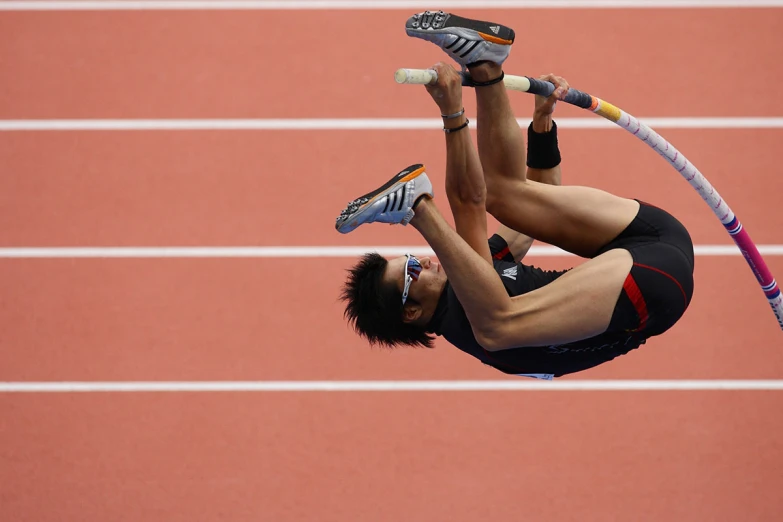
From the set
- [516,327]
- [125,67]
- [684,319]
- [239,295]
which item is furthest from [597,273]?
[125,67]

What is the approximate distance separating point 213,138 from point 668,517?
8.80ft

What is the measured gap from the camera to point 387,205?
7.96 ft

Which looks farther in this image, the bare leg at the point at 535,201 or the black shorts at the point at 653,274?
the bare leg at the point at 535,201

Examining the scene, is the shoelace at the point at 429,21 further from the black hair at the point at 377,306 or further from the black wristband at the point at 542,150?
the black hair at the point at 377,306

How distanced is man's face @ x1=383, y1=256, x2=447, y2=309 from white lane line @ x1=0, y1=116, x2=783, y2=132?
1855 millimetres

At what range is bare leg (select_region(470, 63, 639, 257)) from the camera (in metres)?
2.79

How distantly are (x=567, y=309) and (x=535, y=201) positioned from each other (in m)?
0.38

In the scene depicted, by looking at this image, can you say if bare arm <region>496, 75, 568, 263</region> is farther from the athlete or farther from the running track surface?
the running track surface

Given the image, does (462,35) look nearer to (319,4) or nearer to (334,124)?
(334,124)

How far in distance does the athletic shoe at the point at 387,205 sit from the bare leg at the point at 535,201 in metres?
0.42

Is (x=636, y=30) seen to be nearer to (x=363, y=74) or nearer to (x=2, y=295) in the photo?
(x=363, y=74)

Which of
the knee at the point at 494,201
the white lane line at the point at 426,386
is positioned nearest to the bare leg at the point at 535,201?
the knee at the point at 494,201

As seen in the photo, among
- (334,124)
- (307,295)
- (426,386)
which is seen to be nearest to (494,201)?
(426,386)

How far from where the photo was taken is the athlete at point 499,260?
249 cm
